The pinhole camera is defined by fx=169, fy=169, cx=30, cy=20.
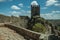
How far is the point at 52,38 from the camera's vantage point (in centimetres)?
665

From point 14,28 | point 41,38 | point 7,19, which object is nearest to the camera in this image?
Answer: point 41,38

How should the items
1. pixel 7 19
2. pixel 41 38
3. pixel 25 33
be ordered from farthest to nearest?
pixel 7 19 < pixel 25 33 < pixel 41 38

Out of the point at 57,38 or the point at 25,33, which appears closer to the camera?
the point at 57,38

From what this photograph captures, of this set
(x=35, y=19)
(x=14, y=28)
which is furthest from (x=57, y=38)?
(x=35, y=19)

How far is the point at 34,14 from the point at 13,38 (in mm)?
59247

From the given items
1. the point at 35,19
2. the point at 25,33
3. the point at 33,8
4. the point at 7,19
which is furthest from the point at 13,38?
the point at 33,8

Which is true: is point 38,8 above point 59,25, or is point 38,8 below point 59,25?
above

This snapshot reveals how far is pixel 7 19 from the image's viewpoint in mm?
29219

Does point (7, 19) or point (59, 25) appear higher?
point (7, 19)

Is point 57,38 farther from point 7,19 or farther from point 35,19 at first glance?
point 35,19

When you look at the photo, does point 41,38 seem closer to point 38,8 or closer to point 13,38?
point 13,38

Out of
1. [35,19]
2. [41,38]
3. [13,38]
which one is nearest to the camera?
[41,38]

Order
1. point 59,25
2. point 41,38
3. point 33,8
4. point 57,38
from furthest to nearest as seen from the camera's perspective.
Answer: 1. point 59,25
2. point 33,8
3. point 41,38
4. point 57,38

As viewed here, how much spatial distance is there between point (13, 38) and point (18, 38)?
0.28m
